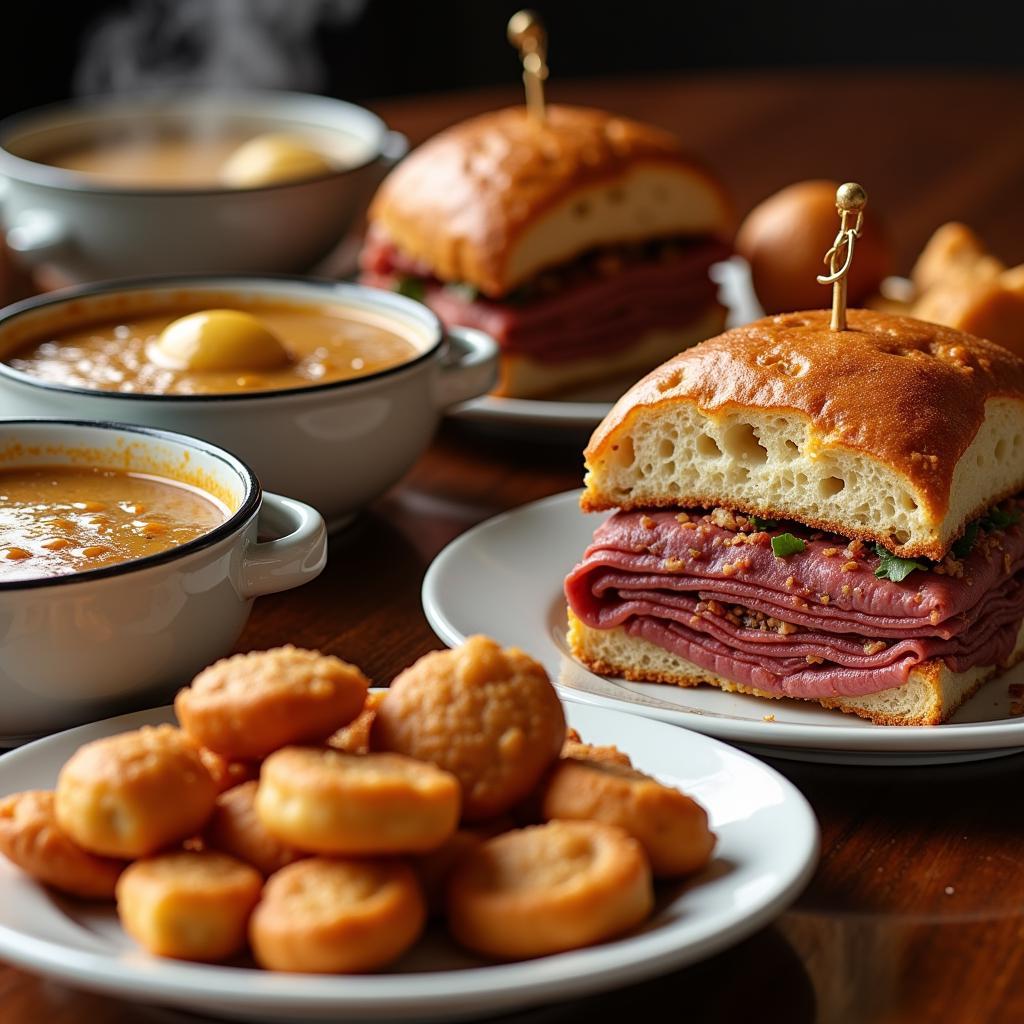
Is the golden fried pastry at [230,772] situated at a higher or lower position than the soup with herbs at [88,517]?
lower

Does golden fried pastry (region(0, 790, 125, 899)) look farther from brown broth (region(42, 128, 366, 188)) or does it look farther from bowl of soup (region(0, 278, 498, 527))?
brown broth (region(42, 128, 366, 188))

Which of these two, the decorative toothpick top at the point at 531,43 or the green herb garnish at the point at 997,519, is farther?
the decorative toothpick top at the point at 531,43

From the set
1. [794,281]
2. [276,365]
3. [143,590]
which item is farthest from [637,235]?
[143,590]

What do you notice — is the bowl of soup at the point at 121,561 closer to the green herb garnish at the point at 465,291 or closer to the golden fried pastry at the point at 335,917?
the golden fried pastry at the point at 335,917

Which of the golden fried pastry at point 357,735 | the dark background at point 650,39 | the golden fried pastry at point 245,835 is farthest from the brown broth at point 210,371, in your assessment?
the dark background at point 650,39

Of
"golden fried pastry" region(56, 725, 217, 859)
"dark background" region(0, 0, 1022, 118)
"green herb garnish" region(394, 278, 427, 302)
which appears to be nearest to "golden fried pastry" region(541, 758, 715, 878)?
"golden fried pastry" region(56, 725, 217, 859)

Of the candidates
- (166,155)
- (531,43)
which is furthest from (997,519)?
(166,155)

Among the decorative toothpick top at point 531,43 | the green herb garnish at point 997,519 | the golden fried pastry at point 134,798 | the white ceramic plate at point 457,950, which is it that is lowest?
the white ceramic plate at point 457,950

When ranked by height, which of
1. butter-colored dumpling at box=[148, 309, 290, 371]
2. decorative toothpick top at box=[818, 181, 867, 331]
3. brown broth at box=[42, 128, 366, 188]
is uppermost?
decorative toothpick top at box=[818, 181, 867, 331]
